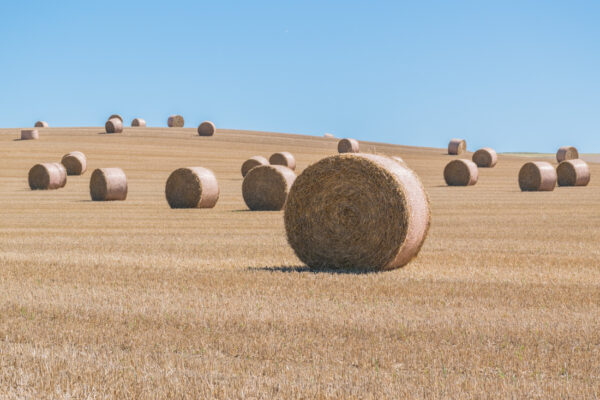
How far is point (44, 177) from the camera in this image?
115 feet

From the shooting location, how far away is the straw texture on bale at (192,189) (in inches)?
990

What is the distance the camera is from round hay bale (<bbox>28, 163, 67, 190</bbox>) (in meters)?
35.0

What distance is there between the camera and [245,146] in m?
68.4

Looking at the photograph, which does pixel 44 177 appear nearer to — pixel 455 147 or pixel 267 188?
pixel 267 188

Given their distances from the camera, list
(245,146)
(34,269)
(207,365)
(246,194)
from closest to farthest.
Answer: (207,365) < (34,269) < (246,194) < (245,146)

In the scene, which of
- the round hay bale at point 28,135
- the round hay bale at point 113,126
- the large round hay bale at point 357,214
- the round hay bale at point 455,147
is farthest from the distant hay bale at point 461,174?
the round hay bale at point 113,126

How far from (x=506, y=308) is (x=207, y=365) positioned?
3.60 metres

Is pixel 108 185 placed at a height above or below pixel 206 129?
below

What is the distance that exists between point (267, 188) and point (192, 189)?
2462 mm

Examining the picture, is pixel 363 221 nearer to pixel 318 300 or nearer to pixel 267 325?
pixel 318 300

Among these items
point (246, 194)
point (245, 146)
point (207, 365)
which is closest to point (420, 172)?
point (245, 146)

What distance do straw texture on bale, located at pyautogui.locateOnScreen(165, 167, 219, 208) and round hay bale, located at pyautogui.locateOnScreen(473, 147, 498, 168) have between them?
34.8 meters

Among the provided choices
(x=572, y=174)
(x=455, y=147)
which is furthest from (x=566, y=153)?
(x=572, y=174)

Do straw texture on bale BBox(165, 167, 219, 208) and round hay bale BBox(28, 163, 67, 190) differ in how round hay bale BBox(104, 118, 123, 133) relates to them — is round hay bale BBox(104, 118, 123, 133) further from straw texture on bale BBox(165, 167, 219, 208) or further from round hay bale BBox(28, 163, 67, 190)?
straw texture on bale BBox(165, 167, 219, 208)
